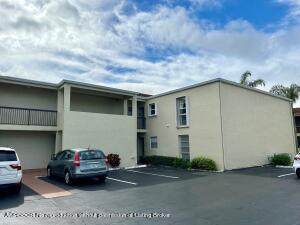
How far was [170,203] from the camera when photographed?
25.4ft

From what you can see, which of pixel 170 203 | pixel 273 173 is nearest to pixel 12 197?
pixel 170 203

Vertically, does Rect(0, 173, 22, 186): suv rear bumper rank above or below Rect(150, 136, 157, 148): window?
below

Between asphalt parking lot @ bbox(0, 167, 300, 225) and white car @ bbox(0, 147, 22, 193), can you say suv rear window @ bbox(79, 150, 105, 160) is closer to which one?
asphalt parking lot @ bbox(0, 167, 300, 225)

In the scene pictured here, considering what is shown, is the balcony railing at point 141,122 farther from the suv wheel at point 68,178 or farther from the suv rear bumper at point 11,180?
the suv rear bumper at point 11,180

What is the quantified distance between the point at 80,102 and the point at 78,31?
821 centimetres

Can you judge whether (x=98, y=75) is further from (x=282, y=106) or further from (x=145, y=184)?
(x=282, y=106)

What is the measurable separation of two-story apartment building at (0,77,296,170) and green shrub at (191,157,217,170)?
37 centimetres

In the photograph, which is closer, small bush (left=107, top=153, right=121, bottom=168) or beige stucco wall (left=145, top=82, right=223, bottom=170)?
beige stucco wall (left=145, top=82, right=223, bottom=170)

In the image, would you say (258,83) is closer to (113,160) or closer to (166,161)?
(166,161)

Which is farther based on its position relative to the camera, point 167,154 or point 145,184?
point 167,154

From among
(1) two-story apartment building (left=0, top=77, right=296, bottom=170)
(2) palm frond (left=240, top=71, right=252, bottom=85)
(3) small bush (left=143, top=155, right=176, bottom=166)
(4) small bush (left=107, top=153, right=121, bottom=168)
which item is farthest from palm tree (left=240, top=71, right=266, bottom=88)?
(4) small bush (left=107, top=153, right=121, bottom=168)

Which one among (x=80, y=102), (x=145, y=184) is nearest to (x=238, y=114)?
(x=145, y=184)

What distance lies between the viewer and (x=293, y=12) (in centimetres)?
1177

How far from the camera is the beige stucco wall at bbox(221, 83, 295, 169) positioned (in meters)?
16.5
